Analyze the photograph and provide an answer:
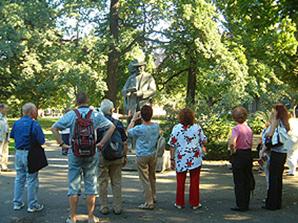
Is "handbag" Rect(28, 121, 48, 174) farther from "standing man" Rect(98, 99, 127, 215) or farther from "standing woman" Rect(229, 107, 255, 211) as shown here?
"standing woman" Rect(229, 107, 255, 211)

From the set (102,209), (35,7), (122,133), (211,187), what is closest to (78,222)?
(102,209)

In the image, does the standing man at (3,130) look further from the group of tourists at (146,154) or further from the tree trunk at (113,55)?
the tree trunk at (113,55)

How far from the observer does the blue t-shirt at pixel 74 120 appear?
19.2 ft

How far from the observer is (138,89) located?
11.4 metres

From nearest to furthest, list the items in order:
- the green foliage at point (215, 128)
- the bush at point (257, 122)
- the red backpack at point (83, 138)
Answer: the red backpack at point (83, 138) < the green foliage at point (215, 128) < the bush at point (257, 122)

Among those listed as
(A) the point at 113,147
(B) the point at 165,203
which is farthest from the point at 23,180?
(B) the point at 165,203

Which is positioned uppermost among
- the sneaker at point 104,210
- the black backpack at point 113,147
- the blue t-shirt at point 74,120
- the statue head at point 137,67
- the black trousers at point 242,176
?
the statue head at point 137,67

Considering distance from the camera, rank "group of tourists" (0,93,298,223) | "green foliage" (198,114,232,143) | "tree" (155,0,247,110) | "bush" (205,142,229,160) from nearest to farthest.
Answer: "group of tourists" (0,93,298,223), "bush" (205,142,229,160), "green foliage" (198,114,232,143), "tree" (155,0,247,110)

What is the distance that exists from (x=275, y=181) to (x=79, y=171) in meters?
3.33

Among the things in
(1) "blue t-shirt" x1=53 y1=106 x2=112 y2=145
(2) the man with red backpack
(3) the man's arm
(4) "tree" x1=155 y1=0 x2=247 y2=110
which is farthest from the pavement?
(4) "tree" x1=155 y1=0 x2=247 y2=110

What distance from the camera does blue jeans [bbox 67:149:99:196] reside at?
5.90 m

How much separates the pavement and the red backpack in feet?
3.81

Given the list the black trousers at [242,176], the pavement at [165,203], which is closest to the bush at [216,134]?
the pavement at [165,203]

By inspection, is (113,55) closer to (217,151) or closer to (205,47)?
(205,47)
